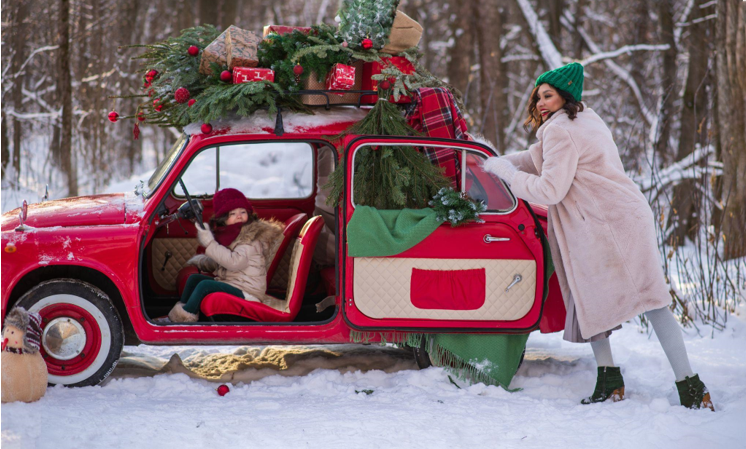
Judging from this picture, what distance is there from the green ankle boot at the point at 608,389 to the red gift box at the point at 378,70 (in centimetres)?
213

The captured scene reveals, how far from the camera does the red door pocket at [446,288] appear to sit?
4.24 meters

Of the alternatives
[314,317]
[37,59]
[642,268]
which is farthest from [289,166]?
[642,268]

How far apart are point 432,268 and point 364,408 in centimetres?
93

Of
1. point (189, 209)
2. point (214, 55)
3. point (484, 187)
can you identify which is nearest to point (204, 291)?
point (189, 209)

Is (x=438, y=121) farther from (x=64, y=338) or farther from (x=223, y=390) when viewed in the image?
(x=64, y=338)

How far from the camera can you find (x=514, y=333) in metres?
4.36

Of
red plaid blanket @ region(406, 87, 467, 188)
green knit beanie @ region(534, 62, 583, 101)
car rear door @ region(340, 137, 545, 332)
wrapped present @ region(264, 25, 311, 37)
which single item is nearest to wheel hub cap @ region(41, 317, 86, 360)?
car rear door @ region(340, 137, 545, 332)

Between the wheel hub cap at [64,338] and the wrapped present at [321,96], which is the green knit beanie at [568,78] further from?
the wheel hub cap at [64,338]

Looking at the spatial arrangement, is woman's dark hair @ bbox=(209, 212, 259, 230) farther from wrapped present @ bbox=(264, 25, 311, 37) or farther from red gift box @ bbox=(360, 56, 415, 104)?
wrapped present @ bbox=(264, 25, 311, 37)

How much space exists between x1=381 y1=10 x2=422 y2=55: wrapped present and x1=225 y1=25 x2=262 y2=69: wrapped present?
871mm

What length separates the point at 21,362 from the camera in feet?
12.6

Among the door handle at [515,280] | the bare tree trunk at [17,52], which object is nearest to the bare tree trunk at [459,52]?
the bare tree trunk at [17,52]

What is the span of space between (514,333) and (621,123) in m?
11.8

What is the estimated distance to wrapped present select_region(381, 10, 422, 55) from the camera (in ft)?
14.9
